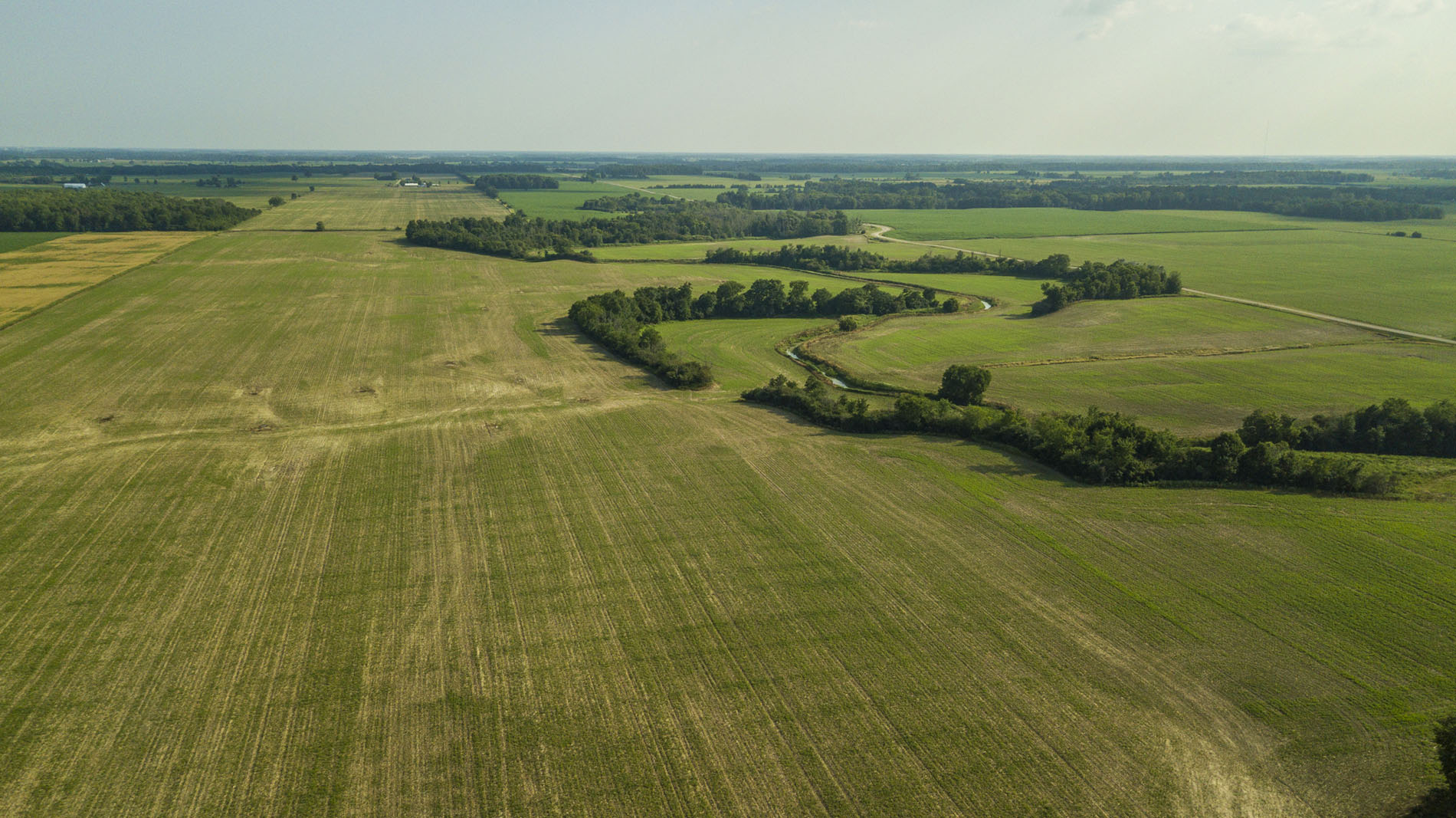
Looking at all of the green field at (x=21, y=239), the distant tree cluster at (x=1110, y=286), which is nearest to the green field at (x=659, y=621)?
the distant tree cluster at (x=1110, y=286)

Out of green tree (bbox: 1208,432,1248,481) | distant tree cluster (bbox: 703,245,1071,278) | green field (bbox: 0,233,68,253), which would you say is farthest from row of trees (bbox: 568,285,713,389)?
green field (bbox: 0,233,68,253)

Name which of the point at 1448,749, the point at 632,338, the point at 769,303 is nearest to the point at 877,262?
the point at 769,303

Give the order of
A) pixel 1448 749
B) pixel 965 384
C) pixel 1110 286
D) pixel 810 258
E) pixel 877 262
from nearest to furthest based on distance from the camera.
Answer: pixel 1448 749
pixel 965 384
pixel 1110 286
pixel 877 262
pixel 810 258

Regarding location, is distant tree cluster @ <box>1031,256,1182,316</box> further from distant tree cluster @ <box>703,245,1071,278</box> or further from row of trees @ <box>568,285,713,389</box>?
row of trees @ <box>568,285,713,389</box>

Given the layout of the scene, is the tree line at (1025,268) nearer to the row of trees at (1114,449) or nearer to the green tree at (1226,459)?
the row of trees at (1114,449)

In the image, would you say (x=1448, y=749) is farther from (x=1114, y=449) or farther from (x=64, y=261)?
(x=64, y=261)

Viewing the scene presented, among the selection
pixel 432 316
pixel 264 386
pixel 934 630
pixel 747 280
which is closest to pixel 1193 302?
pixel 747 280
